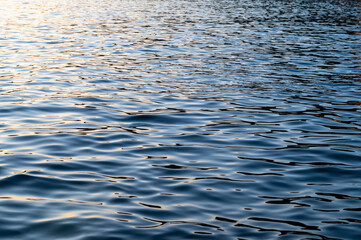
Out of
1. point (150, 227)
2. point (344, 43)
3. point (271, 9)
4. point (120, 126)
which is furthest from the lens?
point (271, 9)

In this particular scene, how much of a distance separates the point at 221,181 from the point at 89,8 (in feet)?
119

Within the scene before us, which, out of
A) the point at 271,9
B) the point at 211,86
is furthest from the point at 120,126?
the point at 271,9

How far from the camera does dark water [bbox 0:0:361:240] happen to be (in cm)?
675

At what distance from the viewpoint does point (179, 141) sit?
10.1 meters

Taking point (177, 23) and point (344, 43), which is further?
point (177, 23)

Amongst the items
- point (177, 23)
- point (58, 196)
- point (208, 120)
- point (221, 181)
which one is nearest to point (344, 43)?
point (177, 23)

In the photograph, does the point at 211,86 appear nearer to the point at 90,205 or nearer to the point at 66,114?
the point at 66,114

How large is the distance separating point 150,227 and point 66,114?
604cm

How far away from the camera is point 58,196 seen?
7.37 metres

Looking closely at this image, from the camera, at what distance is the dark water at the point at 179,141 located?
22.1 ft

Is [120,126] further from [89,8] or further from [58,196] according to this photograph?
[89,8]

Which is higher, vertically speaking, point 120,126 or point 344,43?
point 120,126

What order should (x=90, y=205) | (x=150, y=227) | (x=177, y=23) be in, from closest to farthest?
(x=150, y=227)
(x=90, y=205)
(x=177, y=23)

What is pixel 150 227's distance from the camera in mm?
6473
